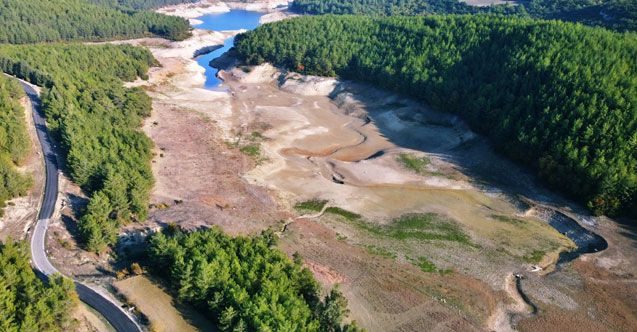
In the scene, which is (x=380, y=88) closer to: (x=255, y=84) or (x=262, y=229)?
(x=255, y=84)

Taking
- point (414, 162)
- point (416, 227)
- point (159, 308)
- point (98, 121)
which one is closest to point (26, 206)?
point (98, 121)

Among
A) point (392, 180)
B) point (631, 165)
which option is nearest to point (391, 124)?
point (392, 180)

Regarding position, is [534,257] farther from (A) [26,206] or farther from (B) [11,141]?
(B) [11,141]

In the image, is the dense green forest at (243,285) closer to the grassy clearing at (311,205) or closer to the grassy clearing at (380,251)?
the grassy clearing at (380,251)

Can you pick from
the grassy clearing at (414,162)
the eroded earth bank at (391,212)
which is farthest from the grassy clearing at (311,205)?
the grassy clearing at (414,162)

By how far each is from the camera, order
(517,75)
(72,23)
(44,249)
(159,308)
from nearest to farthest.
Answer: (159,308), (44,249), (517,75), (72,23)
